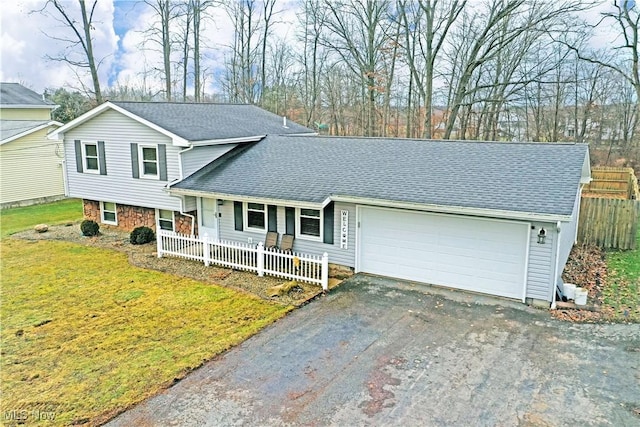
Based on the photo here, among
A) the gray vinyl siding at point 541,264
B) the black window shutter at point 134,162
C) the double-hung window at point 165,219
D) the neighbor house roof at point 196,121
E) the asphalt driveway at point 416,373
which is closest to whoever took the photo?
the asphalt driveway at point 416,373

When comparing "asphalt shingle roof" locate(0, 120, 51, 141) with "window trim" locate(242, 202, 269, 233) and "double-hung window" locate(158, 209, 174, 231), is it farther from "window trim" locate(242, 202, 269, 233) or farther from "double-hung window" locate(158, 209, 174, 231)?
"window trim" locate(242, 202, 269, 233)

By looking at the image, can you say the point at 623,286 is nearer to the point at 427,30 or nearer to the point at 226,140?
the point at 226,140

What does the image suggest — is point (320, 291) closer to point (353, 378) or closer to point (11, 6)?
point (353, 378)

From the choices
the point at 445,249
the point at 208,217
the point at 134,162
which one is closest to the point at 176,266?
the point at 208,217

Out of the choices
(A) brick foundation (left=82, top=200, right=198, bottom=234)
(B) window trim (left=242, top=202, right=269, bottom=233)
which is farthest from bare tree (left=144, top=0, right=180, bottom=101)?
(B) window trim (left=242, top=202, right=269, bottom=233)

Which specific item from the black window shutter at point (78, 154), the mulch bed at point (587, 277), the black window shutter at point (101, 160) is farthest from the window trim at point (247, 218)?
the mulch bed at point (587, 277)

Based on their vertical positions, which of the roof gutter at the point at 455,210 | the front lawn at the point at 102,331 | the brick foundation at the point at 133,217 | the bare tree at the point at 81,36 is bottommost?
the front lawn at the point at 102,331

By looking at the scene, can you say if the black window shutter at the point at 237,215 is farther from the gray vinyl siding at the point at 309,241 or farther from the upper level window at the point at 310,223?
the upper level window at the point at 310,223

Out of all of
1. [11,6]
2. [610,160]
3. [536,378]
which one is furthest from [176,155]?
[610,160]
